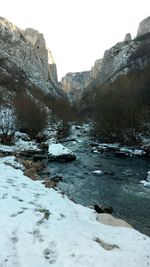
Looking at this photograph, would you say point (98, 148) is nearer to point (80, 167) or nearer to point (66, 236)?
point (80, 167)

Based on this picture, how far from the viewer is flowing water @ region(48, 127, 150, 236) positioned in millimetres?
14141

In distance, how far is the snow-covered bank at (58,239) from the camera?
5.71 meters

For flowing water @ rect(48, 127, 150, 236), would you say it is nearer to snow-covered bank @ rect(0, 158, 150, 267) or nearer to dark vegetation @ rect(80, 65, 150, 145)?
snow-covered bank @ rect(0, 158, 150, 267)

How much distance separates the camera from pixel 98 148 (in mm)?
33906

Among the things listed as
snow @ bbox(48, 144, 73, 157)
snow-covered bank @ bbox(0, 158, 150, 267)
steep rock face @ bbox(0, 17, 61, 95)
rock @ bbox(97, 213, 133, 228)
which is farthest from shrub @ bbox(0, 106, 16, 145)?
steep rock face @ bbox(0, 17, 61, 95)

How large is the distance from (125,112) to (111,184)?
742 inches

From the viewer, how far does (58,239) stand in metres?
6.41

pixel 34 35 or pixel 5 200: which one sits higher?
pixel 34 35

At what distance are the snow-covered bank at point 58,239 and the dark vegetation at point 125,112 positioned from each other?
27678 millimetres

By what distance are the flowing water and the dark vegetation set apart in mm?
6694

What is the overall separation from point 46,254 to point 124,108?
106ft

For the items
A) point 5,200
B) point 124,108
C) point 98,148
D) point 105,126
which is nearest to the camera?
point 5,200

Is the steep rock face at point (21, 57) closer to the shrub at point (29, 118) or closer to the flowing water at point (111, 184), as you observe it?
the shrub at point (29, 118)

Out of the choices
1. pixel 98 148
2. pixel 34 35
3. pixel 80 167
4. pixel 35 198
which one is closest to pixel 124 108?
pixel 98 148
